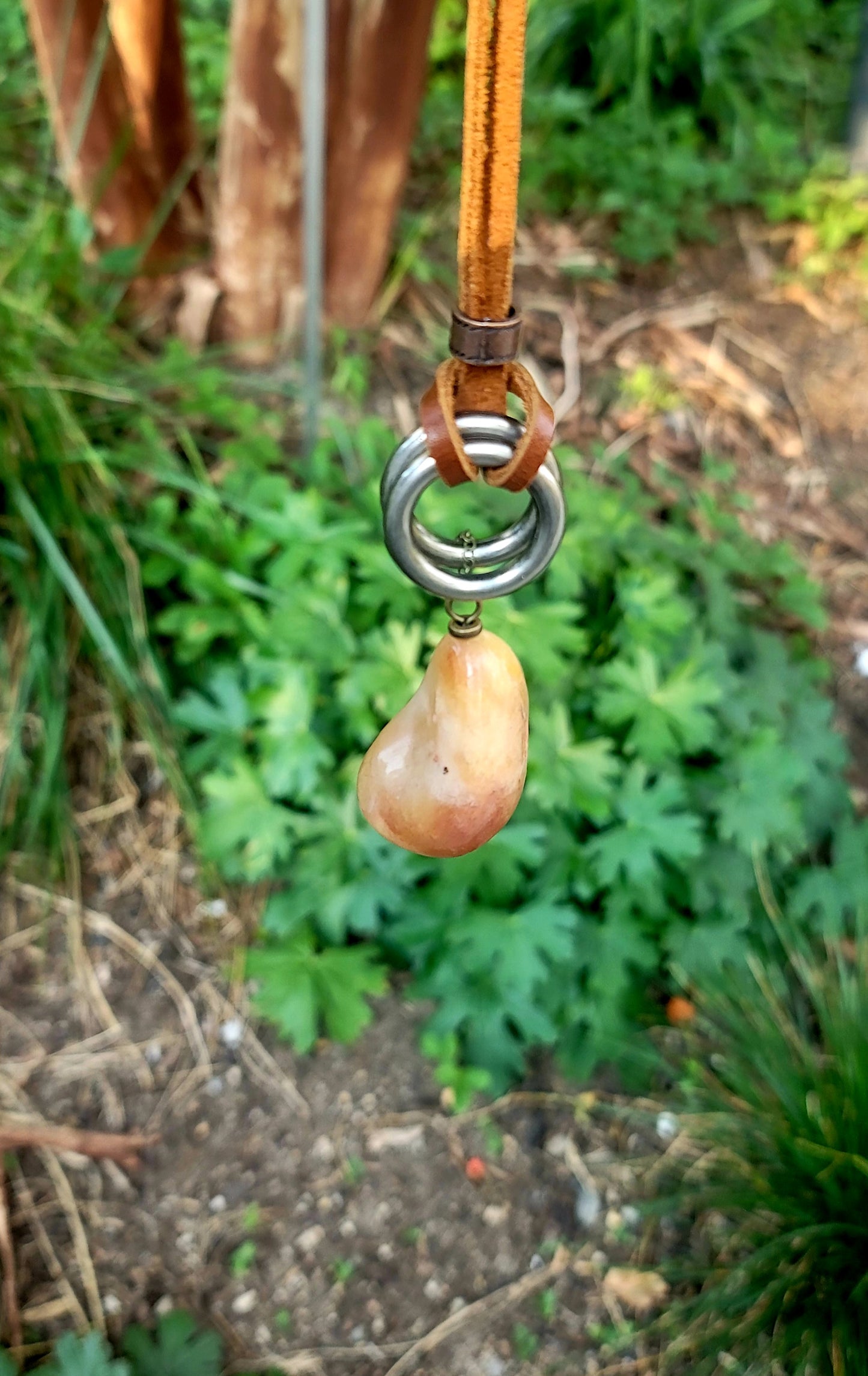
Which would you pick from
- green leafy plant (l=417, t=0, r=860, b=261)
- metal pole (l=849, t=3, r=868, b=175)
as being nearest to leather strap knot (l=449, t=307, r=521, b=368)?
green leafy plant (l=417, t=0, r=860, b=261)

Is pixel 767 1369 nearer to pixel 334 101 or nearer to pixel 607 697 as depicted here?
pixel 607 697

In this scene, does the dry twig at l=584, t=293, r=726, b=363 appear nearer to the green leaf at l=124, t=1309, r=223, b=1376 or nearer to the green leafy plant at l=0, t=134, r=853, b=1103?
the green leafy plant at l=0, t=134, r=853, b=1103

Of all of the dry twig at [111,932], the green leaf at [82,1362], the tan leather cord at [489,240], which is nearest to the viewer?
the tan leather cord at [489,240]

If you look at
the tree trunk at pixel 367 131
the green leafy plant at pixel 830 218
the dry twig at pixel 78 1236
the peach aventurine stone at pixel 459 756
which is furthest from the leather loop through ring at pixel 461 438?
the green leafy plant at pixel 830 218

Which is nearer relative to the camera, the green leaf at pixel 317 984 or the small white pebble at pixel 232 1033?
the green leaf at pixel 317 984

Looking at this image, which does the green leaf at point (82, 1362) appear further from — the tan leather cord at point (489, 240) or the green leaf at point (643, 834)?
the tan leather cord at point (489, 240)

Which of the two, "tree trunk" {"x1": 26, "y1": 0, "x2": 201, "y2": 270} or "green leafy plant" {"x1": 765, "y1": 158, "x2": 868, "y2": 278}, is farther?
"green leafy plant" {"x1": 765, "y1": 158, "x2": 868, "y2": 278}

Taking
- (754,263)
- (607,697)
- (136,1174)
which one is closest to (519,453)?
→ (607,697)
